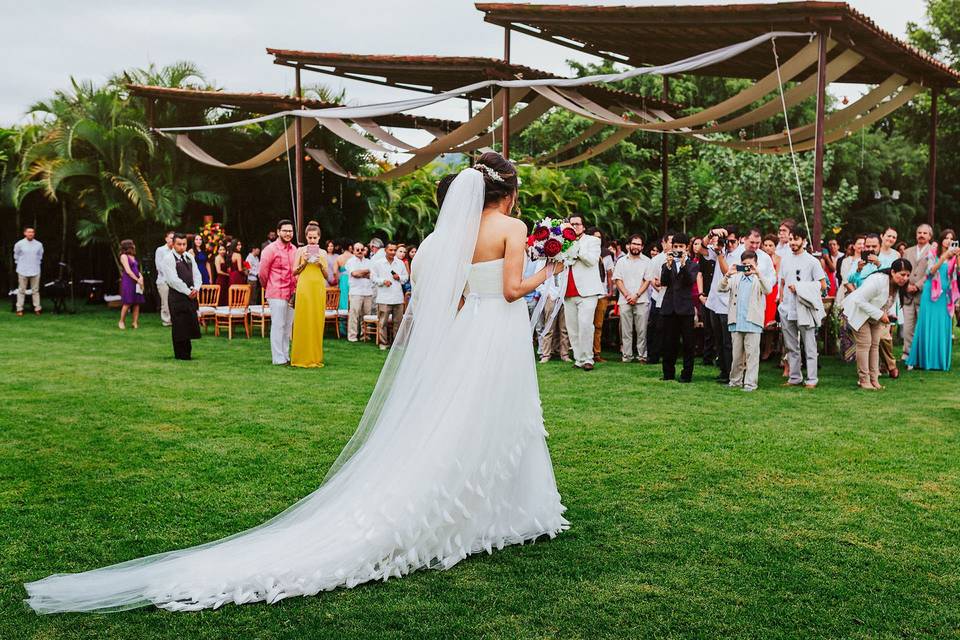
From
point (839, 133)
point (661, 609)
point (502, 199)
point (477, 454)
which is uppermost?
point (839, 133)

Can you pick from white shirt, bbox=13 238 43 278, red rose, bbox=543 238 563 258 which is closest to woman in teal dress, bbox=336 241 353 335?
white shirt, bbox=13 238 43 278

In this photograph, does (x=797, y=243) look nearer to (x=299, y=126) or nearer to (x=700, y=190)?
(x=299, y=126)

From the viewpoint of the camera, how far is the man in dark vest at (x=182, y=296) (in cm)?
1168

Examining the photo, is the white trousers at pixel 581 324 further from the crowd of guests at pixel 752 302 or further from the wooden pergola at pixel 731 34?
the wooden pergola at pixel 731 34

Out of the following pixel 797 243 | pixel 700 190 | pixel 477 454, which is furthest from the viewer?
pixel 700 190

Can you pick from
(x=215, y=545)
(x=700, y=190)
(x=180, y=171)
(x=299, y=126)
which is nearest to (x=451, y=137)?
(x=299, y=126)

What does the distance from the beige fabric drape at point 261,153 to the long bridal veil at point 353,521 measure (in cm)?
1270

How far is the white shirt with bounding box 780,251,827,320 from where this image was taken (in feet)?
33.1

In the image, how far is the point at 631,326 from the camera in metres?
12.6

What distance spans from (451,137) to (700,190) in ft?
47.9

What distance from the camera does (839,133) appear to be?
14828 mm

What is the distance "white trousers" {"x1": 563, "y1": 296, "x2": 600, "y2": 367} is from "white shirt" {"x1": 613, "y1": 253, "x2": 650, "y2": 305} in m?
0.87

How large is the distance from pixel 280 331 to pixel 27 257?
935cm

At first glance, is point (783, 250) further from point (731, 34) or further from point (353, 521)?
point (353, 521)
